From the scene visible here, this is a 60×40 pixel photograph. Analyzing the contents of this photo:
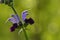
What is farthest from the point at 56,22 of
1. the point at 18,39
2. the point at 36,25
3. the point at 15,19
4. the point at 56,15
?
the point at 15,19

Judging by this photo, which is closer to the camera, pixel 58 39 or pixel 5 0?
pixel 5 0

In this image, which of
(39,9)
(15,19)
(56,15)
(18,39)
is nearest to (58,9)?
(56,15)

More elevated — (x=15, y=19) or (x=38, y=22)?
(x=38, y=22)

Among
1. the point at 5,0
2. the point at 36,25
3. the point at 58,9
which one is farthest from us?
the point at 36,25

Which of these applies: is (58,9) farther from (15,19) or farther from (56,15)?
(15,19)

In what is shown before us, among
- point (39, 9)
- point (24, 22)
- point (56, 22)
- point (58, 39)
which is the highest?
point (39, 9)

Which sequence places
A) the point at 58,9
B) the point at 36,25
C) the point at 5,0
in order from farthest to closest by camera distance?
the point at 36,25 < the point at 58,9 < the point at 5,0

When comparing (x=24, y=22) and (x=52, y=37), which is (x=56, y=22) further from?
(x=24, y=22)
